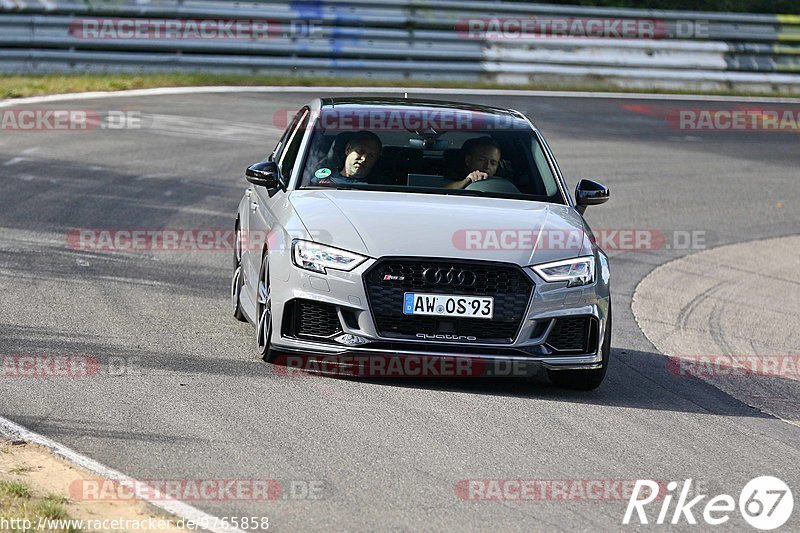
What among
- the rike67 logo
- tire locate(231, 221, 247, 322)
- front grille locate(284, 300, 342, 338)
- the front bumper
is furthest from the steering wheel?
the rike67 logo

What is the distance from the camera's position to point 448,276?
7781mm

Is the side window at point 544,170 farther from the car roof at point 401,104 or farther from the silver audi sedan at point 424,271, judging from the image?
the car roof at point 401,104

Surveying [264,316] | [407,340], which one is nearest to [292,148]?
[264,316]

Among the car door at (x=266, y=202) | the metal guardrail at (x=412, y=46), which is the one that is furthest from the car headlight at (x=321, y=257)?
the metal guardrail at (x=412, y=46)

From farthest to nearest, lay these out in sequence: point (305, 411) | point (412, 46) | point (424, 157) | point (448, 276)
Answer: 1. point (412, 46)
2. point (424, 157)
3. point (448, 276)
4. point (305, 411)

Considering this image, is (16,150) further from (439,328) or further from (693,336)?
(439,328)

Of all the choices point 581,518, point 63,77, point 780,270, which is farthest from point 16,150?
point 581,518

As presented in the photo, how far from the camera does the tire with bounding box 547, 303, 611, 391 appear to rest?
8234mm

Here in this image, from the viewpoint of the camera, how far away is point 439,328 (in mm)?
7859

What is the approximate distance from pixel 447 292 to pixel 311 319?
0.79 metres

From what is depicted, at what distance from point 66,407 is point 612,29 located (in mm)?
23065

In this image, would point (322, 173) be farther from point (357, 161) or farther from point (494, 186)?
point (494, 186)

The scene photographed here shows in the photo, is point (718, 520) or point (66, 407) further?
point (66, 407)

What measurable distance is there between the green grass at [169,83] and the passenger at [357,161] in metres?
14.2
